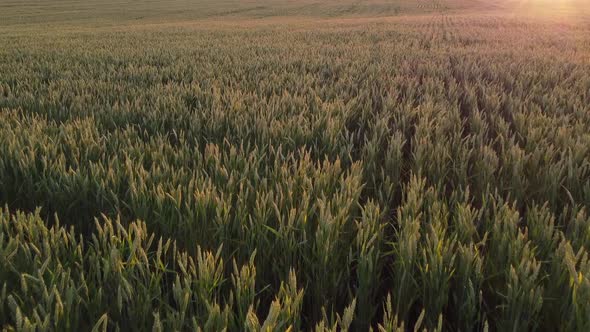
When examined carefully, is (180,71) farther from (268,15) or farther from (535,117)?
(268,15)

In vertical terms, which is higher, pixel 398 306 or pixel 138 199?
pixel 138 199

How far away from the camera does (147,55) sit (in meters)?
8.01

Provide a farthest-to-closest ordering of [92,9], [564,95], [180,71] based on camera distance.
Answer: [92,9] < [180,71] < [564,95]

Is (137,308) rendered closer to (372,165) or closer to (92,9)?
(372,165)

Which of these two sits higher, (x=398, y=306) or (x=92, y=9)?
(x=92, y=9)

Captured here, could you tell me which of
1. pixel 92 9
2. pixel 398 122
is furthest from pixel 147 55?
pixel 92 9

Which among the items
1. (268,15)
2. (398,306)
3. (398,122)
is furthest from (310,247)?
(268,15)

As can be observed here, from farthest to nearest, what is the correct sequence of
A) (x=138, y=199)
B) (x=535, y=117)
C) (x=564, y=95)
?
(x=564, y=95) → (x=535, y=117) → (x=138, y=199)

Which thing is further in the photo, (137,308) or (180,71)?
(180,71)

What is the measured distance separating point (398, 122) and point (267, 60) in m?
4.13

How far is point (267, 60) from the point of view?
21.7 ft

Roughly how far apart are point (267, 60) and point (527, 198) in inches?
209

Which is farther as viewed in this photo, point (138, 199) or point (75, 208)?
point (75, 208)

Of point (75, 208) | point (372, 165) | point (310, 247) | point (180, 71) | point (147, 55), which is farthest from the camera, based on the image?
point (147, 55)
